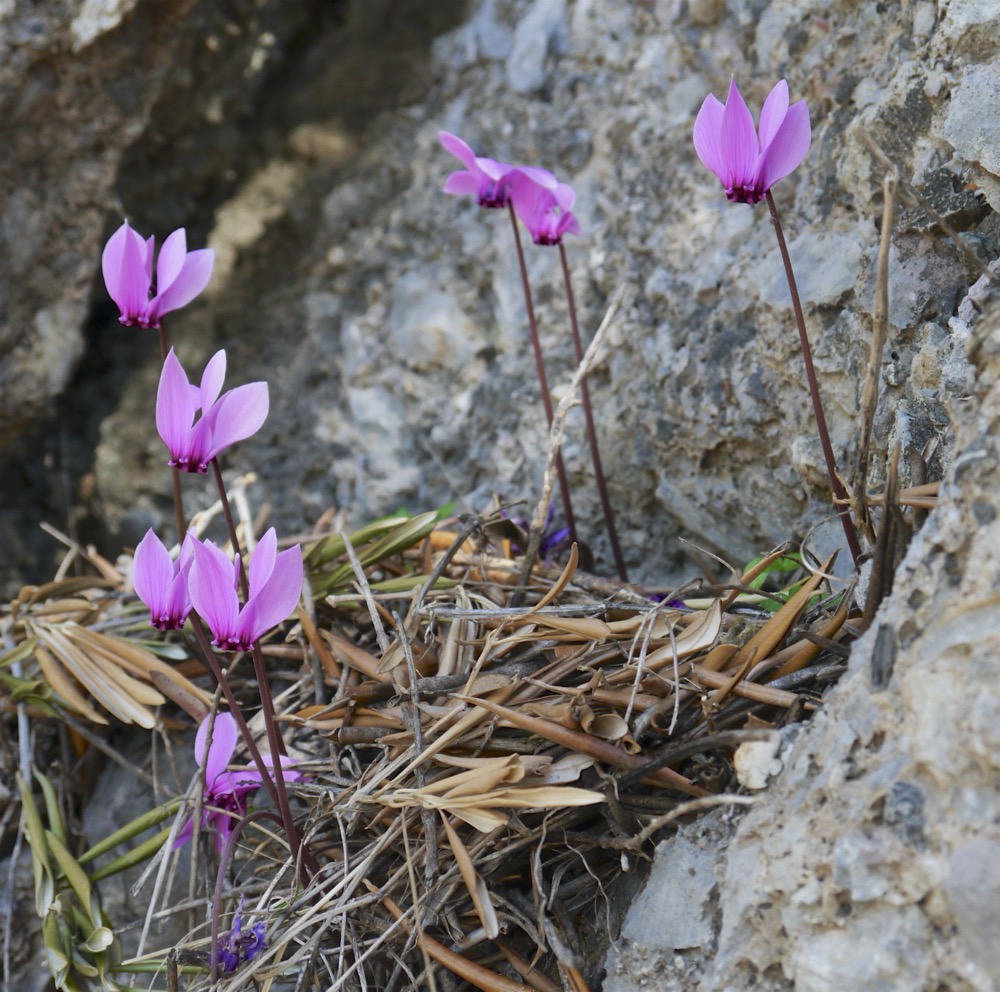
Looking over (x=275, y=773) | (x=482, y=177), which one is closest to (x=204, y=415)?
(x=275, y=773)

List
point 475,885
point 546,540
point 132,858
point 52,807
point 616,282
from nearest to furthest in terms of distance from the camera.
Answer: point 475,885 < point 132,858 < point 52,807 < point 546,540 < point 616,282

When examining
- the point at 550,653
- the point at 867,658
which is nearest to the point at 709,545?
the point at 550,653

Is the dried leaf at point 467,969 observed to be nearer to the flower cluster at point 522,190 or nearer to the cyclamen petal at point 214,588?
the cyclamen petal at point 214,588

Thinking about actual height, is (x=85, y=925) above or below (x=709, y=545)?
below

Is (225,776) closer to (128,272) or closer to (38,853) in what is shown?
(38,853)

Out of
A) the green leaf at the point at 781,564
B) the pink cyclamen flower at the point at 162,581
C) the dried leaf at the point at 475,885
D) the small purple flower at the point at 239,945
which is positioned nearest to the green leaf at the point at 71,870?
the small purple flower at the point at 239,945

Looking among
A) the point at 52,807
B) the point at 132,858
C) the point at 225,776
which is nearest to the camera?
the point at 225,776

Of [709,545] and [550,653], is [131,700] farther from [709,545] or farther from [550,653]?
A: [709,545]
